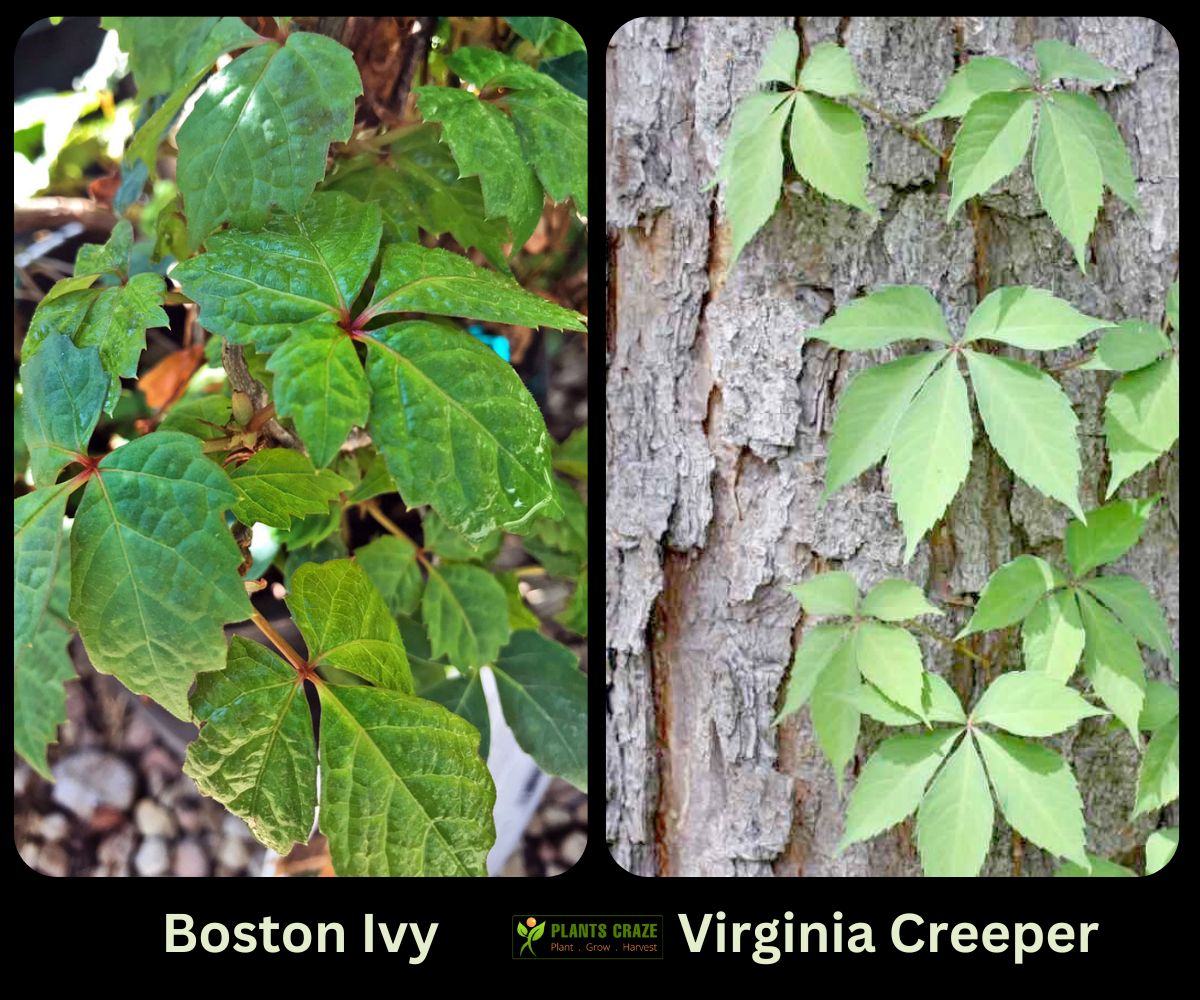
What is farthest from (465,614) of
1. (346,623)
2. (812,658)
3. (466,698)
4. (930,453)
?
(930,453)

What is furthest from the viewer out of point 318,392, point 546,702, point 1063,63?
point 546,702

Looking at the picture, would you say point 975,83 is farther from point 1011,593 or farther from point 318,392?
point 318,392

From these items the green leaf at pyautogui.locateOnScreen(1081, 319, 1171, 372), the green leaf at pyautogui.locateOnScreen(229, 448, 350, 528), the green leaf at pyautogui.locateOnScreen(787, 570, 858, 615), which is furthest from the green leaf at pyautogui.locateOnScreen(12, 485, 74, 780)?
the green leaf at pyautogui.locateOnScreen(1081, 319, 1171, 372)

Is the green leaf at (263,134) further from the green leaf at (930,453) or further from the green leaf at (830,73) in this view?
the green leaf at (930,453)

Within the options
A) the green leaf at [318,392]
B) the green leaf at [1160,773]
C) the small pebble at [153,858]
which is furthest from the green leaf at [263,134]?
the small pebble at [153,858]

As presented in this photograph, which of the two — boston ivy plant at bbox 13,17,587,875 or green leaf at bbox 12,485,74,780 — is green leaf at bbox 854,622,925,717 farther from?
green leaf at bbox 12,485,74,780
